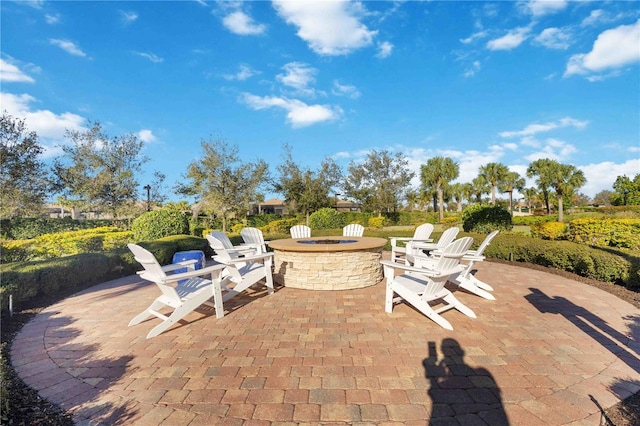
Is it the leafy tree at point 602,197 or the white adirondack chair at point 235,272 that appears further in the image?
the leafy tree at point 602,197

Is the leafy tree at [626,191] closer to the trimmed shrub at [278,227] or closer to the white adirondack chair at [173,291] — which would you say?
the trimmed shrub at [278,227]

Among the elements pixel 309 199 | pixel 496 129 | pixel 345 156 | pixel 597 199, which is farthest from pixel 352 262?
pixel 597 199

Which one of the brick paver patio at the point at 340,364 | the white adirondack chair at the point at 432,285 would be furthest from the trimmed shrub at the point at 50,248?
the white adirondack chair at the point at 432,285

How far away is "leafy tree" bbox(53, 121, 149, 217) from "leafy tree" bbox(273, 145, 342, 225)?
434 inches

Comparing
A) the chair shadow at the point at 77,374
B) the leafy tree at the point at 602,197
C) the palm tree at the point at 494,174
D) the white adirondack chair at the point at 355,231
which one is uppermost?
the palm tree at the point at 494,174

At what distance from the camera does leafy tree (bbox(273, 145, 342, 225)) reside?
24391 millimetres

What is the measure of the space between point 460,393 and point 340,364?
3.44 ft

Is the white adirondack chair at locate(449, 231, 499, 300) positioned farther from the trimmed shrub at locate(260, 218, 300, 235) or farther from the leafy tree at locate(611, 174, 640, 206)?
the leafy tree at locate(611, 174, 640, 206)

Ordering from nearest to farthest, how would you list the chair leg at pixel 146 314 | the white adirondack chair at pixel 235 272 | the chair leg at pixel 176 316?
the chair leg at pixel 176 316 → the chair leg at pixel 146 314 → the white adirondack chair at pixel 235 272

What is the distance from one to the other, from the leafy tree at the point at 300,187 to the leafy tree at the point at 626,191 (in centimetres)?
4088

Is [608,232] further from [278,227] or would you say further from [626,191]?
[626,191]

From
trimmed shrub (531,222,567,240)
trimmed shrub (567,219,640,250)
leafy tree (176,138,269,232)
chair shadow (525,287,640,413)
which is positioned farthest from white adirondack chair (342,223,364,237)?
leafy tree (176,138,269,232)

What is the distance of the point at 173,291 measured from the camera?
367cm

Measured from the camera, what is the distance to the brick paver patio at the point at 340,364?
2121 mm
